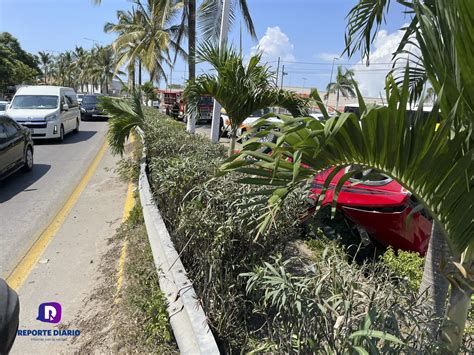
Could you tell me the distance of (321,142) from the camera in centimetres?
146

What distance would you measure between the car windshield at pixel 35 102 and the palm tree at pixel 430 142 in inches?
650

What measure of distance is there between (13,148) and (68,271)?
5.36 meters

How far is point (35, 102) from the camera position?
53.0ft

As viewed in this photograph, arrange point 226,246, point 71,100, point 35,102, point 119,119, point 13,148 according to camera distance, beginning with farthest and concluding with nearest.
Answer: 1. point 71,100
2. point 35,102
3. point 13,148
4. point 119,119
5. point 226,246

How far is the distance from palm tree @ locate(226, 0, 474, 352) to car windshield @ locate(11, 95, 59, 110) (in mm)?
16508

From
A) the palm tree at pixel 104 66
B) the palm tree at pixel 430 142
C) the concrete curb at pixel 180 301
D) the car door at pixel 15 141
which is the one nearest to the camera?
the palm tree at pixel 430 142

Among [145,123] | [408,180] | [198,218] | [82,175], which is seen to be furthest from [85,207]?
[408,180]

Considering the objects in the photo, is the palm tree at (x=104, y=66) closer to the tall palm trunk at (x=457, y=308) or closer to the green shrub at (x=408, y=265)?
the green shrub at (x=408, y=265)

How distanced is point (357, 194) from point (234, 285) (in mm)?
2415

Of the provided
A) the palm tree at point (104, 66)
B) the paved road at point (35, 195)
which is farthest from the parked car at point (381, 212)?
the palm tree at point (104, 66)

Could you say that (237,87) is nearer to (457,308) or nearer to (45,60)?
(457,308)

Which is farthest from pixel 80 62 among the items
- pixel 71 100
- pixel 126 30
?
pixel 71 100

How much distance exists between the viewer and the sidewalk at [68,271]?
339 cm

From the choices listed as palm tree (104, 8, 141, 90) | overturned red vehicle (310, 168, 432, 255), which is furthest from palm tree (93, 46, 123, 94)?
overturned red vehicle (310, 168, 432, 255)
